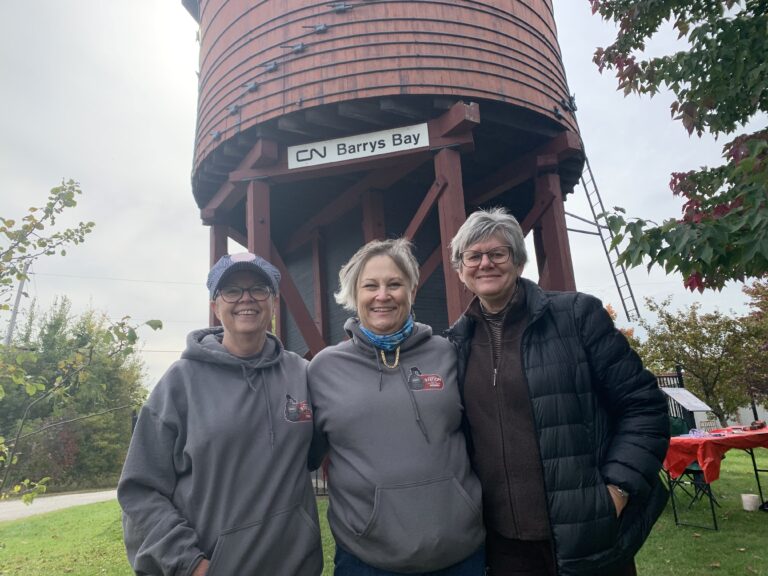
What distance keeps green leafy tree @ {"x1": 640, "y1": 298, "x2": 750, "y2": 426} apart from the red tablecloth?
10.5 metres

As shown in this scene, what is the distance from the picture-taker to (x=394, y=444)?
174cm

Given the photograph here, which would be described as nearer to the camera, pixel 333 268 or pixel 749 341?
pixel 333 268

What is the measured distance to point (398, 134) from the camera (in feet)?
18.9

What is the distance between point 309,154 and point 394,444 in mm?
4808

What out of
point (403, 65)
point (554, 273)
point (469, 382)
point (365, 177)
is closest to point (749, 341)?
point (554, 273)

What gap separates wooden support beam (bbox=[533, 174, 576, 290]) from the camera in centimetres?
647

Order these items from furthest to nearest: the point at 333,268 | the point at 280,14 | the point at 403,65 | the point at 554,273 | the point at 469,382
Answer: the point at 333,268
the point at 554,273
the point at 280,14
the point at 403,65
the point at 469,382

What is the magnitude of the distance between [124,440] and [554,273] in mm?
26673

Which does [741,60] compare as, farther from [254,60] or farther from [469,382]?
[254,60]

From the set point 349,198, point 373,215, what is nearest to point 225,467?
point 373,215

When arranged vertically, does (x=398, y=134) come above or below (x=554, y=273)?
above

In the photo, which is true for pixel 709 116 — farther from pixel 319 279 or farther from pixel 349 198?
pixel 319 279

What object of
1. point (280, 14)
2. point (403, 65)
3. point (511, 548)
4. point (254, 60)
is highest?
point (280, 14)

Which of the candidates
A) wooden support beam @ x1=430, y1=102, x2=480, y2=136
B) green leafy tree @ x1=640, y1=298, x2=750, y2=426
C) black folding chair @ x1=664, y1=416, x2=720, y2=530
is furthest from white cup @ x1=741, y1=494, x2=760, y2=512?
green leafy tree @ x1=640, y1=298, x2=750, y2=426
